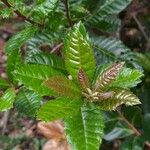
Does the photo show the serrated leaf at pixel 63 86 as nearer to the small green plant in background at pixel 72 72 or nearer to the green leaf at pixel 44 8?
the small green plant in background at pixel 72 72

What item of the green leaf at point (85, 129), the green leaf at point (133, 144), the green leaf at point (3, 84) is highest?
the green leaf at point (3, 84)

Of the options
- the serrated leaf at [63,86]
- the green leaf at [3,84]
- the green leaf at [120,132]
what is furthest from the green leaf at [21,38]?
the green leaf at [120,132]

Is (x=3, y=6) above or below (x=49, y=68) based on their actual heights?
above

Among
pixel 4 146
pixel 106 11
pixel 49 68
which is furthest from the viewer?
pixel 4 146

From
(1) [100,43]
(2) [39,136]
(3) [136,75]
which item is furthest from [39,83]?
(2) [39,136]

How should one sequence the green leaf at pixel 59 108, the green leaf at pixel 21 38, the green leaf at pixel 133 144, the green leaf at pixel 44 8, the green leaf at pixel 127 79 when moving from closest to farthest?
the green leaf at pixel 59 108, the green leaf at pixel 127 79, the green leaf at pixel 44 8, the green leaf at pixel 21 38, the green leaf at pixel 133 144

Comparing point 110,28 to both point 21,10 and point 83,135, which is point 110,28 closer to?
point 21,10

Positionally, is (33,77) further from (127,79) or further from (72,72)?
(127,79)
